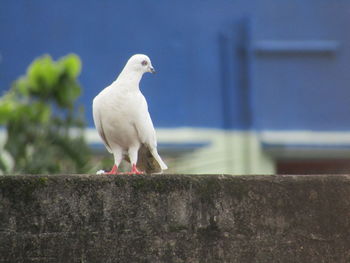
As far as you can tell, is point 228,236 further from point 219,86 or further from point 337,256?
point 219,86

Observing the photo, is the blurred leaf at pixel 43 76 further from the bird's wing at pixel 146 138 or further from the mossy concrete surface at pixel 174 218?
the mossy concrete surface at pixel 174 218

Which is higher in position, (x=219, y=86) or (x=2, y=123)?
(x=219, y=86)

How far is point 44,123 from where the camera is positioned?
14648mm

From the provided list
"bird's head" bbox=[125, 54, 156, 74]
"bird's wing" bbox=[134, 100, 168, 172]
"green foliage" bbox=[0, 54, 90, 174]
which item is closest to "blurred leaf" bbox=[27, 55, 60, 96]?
"green foliage" bbox=[0, 54, 90, 174]

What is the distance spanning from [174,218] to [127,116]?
1.47 meters

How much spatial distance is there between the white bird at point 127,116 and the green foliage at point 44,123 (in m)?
6.19

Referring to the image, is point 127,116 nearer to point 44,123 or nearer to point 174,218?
point 174,218

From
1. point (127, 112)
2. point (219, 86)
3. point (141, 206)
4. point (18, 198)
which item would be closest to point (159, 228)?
point (141, 206)

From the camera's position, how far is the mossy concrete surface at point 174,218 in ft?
19.7

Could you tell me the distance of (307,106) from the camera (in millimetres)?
17328

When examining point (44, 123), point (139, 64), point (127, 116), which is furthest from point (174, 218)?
point (44, 123)

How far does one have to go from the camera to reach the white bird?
293 inches

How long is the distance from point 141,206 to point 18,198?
800 millimetres

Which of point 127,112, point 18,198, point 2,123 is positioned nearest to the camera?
point 18,198
